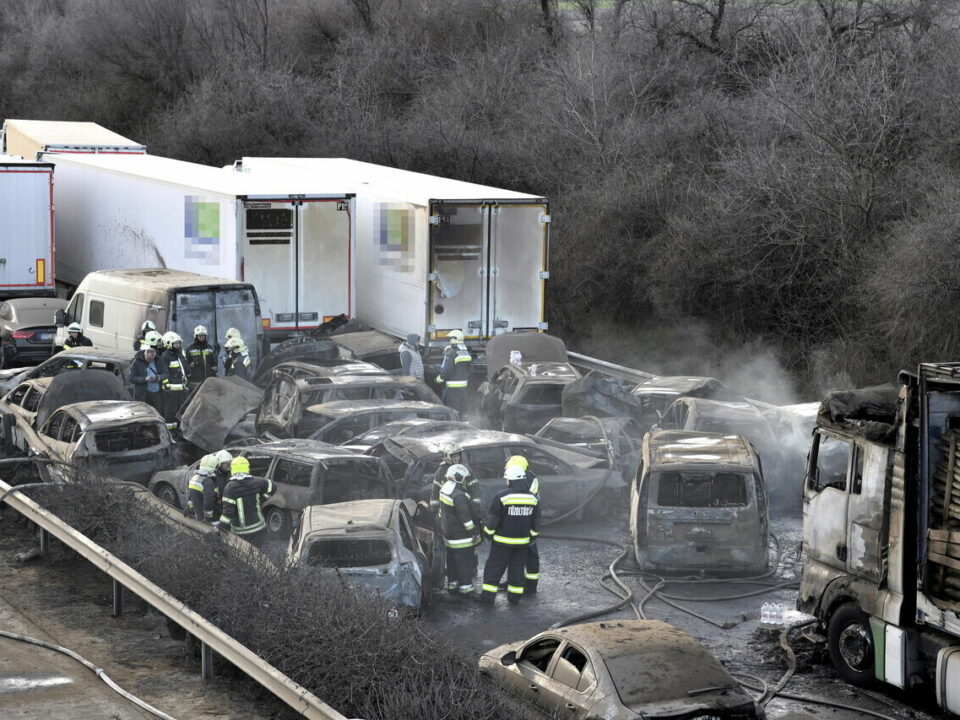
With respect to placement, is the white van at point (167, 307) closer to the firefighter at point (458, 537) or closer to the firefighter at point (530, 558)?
the firefighter at point (458, 537)

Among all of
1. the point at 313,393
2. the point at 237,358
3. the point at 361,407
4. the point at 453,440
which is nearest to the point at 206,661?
the point at 453,440

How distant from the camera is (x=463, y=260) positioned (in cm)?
2108

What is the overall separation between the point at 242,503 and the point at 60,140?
20.9 metres

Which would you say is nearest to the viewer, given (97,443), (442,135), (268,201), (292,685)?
(292,685)

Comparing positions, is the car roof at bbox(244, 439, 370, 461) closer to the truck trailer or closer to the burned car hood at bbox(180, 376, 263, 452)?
the burned car hood at bbox(180, 376, 263, 452)

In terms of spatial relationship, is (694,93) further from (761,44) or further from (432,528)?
(432,528)

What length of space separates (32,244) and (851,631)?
19.4 metres

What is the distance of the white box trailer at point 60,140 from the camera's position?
99.1 ft

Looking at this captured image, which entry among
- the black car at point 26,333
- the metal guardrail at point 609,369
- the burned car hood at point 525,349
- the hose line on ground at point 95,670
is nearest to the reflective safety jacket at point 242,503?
the hose line on ground at point 95,670

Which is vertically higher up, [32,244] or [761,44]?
[761,44]

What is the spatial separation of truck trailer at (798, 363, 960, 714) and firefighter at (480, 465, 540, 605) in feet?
8.55

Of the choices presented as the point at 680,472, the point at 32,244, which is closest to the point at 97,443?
the point at 680,472

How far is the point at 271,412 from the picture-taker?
1655 cm

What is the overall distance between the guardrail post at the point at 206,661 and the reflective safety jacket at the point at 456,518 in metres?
2.77
